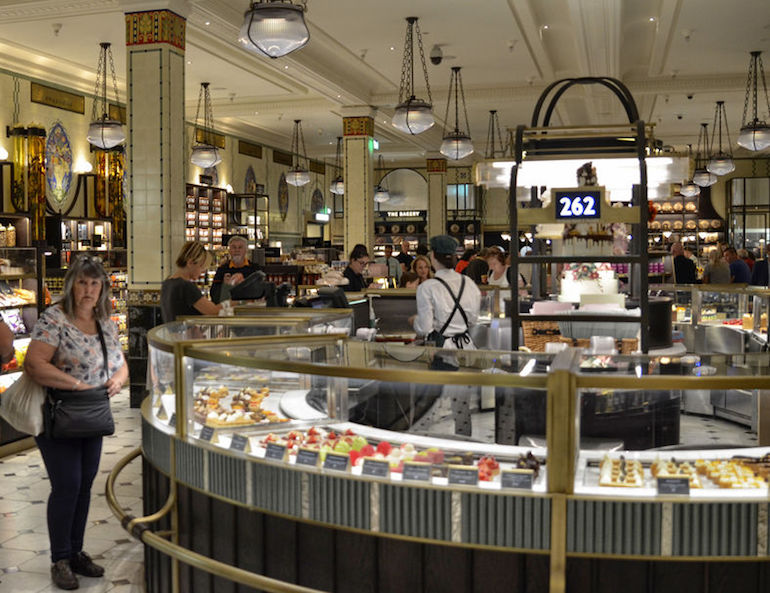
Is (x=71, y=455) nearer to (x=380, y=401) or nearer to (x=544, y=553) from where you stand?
(x=380, y=401)

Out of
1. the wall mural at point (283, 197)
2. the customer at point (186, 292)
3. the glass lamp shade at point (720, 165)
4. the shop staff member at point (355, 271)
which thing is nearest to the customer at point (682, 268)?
→ the glass lamp shade at point (720, 165)

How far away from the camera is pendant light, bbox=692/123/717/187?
19.0 meters

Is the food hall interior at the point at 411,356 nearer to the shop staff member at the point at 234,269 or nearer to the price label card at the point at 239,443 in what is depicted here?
the price label card at the point at 239,443

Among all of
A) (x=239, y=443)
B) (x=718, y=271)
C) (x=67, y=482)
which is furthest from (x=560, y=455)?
(x=718, y=271)

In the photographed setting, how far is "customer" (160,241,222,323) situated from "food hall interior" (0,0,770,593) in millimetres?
232

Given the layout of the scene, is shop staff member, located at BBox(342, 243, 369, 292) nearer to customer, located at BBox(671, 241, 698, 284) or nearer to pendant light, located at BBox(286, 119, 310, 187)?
customer, located at BBox(671, 241, 698, 284)

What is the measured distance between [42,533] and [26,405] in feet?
4.40

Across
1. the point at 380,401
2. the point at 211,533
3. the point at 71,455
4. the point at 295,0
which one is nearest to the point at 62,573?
the point at 71,455

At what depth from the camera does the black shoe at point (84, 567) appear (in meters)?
4.47

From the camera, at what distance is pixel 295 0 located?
32.7 feet

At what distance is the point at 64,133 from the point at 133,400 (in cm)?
694

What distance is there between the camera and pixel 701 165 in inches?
979

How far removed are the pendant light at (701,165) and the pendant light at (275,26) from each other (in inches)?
500

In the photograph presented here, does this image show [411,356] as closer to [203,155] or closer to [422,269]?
[422,269]
